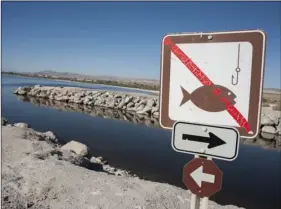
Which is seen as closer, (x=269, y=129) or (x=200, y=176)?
(x=200, y=176)

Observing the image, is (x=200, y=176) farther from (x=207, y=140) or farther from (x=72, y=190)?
(x=72, y=190)

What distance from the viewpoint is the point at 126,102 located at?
23.4 meters

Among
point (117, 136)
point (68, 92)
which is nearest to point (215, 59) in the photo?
point (117, 136)

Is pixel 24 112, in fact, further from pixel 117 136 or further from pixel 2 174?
pixel 2 174

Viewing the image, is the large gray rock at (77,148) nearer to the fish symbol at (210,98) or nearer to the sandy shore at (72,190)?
the sandy shore at (72,190)

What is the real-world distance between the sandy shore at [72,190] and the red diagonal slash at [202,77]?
9.54ft

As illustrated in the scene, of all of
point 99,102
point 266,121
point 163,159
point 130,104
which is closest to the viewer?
point 163,159

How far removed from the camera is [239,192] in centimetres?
721

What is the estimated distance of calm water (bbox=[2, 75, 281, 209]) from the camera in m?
7.24

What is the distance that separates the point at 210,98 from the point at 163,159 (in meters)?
8.38

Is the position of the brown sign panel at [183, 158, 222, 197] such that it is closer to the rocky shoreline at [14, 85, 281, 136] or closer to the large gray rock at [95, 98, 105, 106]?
the rocky shoreline at [14, 85, 281, 136]

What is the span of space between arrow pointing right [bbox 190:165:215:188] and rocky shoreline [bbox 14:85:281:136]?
15426mm

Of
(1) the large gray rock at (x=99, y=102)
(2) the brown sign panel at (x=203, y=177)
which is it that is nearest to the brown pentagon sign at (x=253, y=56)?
(2) the brown sign panel at (x=203, y=177)

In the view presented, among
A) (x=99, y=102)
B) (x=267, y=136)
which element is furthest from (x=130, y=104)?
(x=267, y=136)
